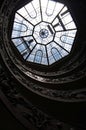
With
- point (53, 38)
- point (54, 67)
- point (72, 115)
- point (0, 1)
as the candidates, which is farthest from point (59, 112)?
point (53, 38)

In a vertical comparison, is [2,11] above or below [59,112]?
above

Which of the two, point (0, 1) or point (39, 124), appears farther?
point (0, 1)

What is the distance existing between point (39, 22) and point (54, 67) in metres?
3.15

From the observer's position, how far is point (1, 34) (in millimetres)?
11039

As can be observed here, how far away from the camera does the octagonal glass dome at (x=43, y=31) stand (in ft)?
55.0

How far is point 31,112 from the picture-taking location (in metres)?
8.30

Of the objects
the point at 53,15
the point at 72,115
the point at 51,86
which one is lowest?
the point at 72,115

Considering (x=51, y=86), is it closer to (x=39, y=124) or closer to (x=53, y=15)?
(x=39, y=124)

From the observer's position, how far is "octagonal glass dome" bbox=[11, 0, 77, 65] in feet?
55.0

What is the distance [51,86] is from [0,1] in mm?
4637

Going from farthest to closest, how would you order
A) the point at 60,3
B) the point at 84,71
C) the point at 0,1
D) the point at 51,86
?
the point at 60,3, the point at 84,71, the point at 51,86, the point at 0,1

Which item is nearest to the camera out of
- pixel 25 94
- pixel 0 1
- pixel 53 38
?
pixel 25 94

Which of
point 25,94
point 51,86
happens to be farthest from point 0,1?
point 51,86

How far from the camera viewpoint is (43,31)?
17484 millimetres
